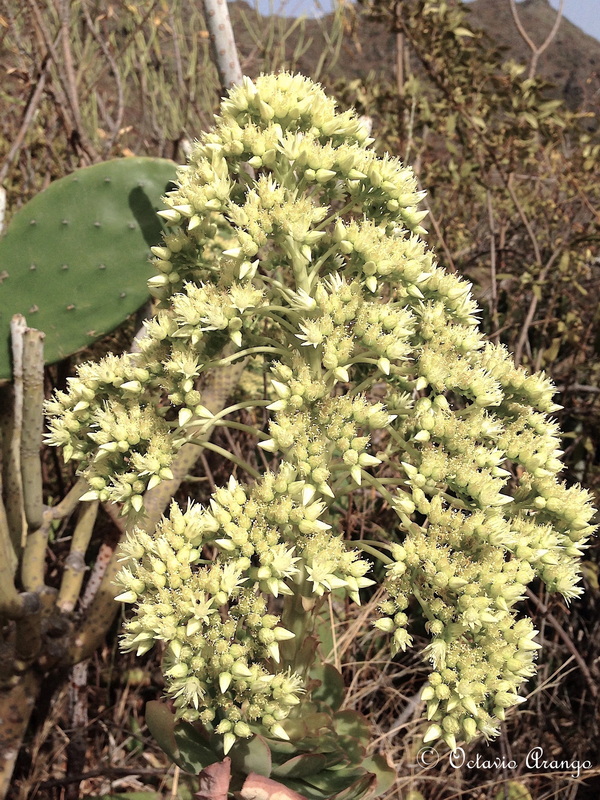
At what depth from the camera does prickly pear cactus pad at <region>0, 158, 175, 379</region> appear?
1.57m

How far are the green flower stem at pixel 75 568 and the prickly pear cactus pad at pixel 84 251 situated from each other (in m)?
0.46

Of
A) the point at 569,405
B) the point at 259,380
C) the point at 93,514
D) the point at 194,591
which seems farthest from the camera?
the point at 569,405

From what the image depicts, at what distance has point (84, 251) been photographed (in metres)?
1.61

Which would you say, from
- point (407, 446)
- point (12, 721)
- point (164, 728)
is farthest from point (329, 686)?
point (12, 721)

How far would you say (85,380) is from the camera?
1.04 m

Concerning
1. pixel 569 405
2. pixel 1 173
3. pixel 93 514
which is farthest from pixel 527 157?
pixel 93 514

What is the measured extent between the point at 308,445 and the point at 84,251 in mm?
970

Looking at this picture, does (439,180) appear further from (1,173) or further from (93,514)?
(93,514)

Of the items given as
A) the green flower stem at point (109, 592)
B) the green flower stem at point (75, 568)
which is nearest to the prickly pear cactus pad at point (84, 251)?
the green flower stem at point (109, 592)

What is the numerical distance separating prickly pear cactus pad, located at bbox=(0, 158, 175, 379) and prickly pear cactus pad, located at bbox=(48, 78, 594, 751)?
1.85 ft

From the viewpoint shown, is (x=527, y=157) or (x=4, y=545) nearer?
(x=4, y=545)

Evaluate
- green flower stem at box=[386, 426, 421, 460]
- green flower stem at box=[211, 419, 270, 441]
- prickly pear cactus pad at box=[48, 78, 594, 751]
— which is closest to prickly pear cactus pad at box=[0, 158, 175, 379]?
prickly pear cactus pad at box=[48, 78, 594, 751]

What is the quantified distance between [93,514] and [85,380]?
84 cm

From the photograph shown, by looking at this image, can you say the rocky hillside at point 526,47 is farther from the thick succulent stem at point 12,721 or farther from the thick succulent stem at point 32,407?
the thick succulent stem at point 12,721
